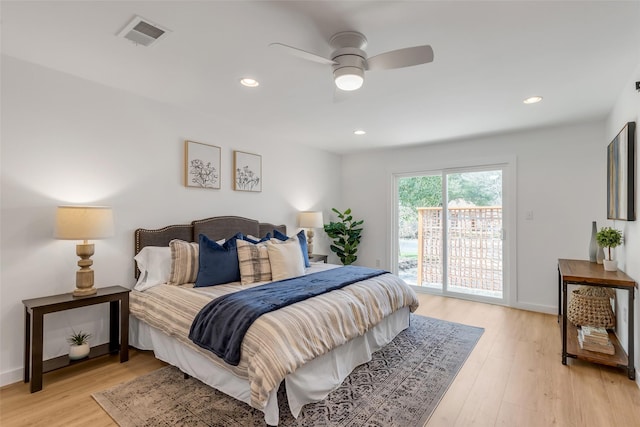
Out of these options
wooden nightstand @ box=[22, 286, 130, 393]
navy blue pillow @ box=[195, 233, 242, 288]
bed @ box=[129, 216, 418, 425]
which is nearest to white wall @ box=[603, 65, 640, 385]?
bed @ box=[129, 216, 418, 425]

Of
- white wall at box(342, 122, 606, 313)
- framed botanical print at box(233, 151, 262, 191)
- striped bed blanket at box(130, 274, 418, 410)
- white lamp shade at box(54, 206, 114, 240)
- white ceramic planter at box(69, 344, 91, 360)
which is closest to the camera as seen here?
striped bed blanket at box(130, 274, 418, 410)

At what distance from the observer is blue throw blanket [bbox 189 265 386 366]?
79.1 inches

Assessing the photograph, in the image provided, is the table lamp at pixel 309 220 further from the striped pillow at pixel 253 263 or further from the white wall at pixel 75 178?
the striped pillow at pixel 253 263

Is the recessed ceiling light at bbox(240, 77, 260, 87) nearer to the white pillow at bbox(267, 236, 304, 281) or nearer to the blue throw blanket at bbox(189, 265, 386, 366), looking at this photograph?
the white pillow at bbox(267, 236, 304, 281)

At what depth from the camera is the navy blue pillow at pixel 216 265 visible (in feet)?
9.52

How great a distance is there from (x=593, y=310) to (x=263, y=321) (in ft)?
9.99

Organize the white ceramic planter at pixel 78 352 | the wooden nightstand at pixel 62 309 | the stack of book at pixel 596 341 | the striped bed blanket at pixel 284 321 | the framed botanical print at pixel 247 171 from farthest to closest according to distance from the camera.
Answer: the framed botanical print at pixel 247 171, the stack of book at pixel 596 341, the white ceramic planter at pixel 78 352, the wooden nightstand at pixel 62 309, the striped bed blanket at pixel 284 321

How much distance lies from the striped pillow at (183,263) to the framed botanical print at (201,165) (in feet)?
2.72

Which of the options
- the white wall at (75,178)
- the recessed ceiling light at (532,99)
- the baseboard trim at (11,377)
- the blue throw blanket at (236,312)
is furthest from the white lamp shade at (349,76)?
the baseboard trim at (11,377)

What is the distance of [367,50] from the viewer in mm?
2186

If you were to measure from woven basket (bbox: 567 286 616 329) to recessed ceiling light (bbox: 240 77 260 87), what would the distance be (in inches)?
144

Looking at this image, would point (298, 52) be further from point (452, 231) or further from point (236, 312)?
point (452, 231)

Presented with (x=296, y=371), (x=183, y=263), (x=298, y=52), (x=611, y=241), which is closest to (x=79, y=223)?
(x=183, y=263)

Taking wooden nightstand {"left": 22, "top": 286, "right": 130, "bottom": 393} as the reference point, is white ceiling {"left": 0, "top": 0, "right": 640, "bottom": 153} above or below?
above
